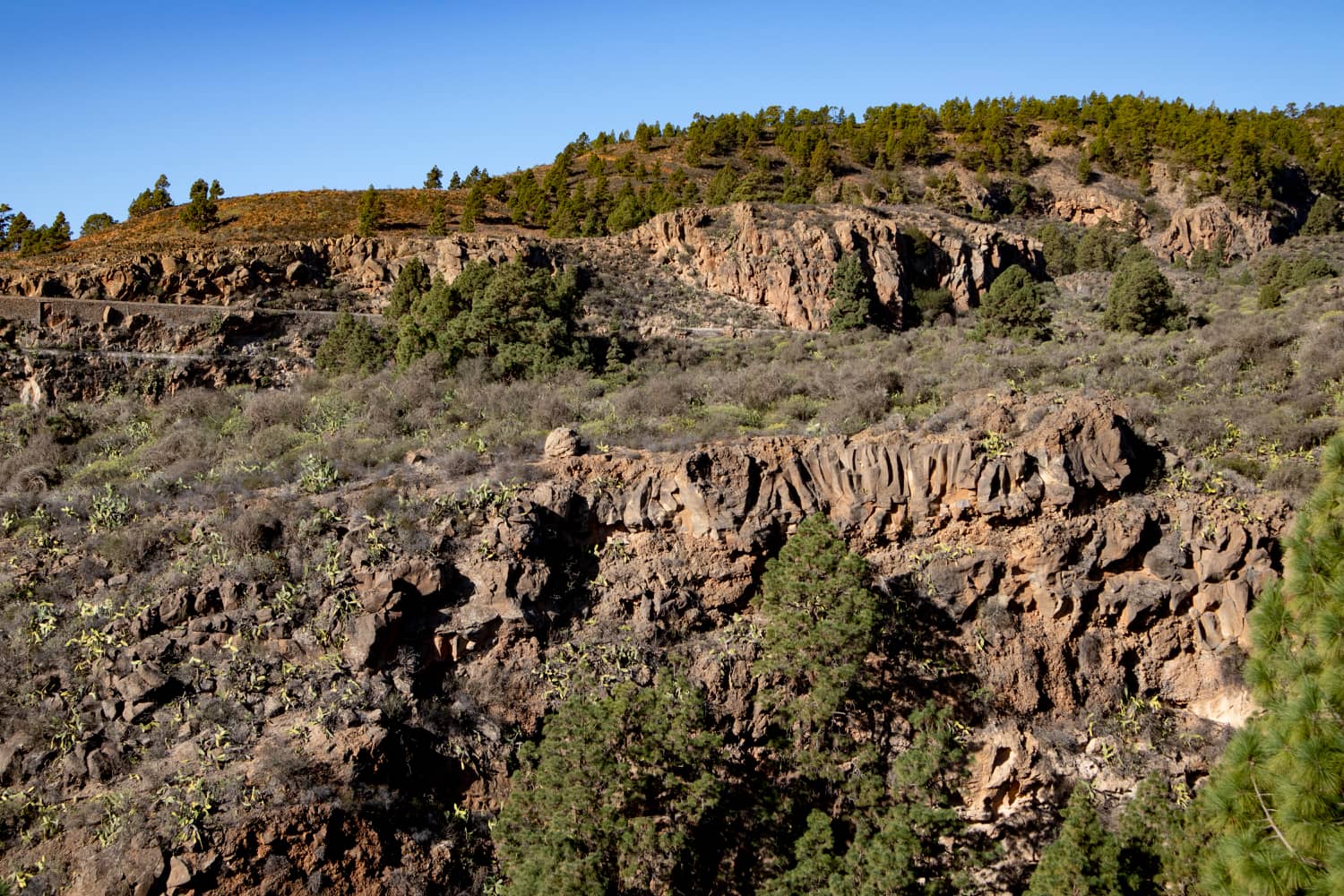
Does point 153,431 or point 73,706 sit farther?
point 153,431

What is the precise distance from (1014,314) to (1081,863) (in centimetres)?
2172

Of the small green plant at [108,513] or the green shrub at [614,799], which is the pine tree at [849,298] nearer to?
the green shrub at [614,799]

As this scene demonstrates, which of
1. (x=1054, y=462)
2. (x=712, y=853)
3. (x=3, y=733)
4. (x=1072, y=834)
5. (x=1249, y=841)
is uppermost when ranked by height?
(x=1054, y=462)

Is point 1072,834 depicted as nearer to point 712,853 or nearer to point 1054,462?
point 712,853

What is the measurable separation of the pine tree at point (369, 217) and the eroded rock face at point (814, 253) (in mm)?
12987

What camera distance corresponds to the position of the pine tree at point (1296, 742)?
6.82 metres

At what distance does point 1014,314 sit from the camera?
29047 mm

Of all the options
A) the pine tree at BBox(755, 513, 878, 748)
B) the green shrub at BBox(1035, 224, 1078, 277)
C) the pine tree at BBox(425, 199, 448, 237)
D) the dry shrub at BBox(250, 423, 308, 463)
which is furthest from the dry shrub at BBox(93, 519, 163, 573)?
the green shrub at BBox(1035, 224, 1078, 277)

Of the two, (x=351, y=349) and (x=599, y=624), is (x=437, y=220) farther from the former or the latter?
(x=599, y=624)

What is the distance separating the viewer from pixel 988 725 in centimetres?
1512

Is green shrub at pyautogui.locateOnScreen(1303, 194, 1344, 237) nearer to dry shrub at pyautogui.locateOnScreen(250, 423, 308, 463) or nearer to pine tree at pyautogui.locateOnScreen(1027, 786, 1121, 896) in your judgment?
pine tree at pyautogui.locateOnScreen(1027, 786, 1121, 896)

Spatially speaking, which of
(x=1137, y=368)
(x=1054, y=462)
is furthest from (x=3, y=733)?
(x=1137, y=368)

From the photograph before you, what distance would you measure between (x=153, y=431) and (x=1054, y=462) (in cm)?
2371

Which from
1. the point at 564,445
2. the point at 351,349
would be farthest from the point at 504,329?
the point at 564,445
